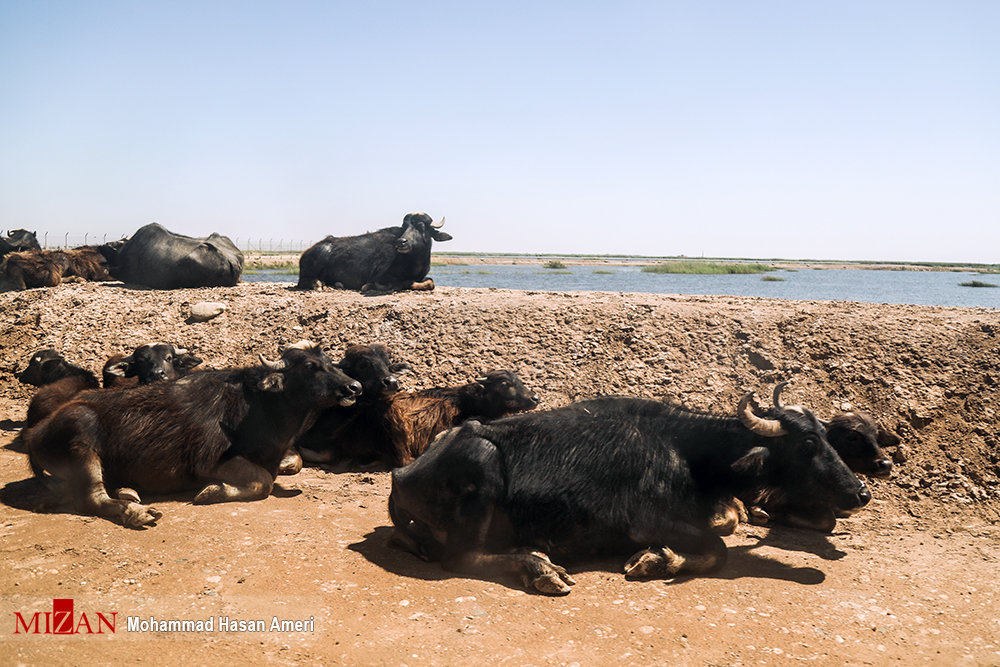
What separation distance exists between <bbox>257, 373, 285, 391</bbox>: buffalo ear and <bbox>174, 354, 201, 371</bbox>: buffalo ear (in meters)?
2.50

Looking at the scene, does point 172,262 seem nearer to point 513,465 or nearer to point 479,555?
point 513,465

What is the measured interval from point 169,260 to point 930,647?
1480cm

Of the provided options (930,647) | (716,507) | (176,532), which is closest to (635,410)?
(716,507)

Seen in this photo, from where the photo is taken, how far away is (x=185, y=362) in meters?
9.10

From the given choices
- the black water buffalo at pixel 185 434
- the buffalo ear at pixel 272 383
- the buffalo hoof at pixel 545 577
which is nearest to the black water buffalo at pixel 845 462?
the buffalo hoof at pixel 545 577

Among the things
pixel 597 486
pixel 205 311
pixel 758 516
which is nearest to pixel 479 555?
pixel 597 486

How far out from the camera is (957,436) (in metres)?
7.75

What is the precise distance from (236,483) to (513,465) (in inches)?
111

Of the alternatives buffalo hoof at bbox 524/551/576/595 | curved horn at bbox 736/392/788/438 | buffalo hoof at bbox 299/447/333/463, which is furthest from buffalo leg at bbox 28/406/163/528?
curved horn at bbox 736/392/788/438

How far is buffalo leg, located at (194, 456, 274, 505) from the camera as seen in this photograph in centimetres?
645

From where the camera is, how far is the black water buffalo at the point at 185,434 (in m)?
6.13

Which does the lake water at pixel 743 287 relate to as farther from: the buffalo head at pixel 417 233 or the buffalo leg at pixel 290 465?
the buffalo leg at pixel 290 465

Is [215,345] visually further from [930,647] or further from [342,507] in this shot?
[930,647]

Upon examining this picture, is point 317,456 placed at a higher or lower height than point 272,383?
lower
